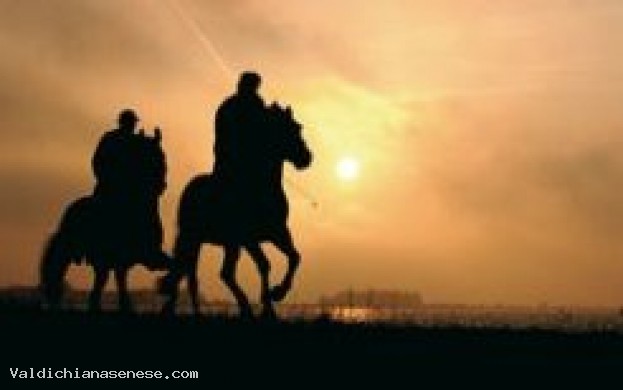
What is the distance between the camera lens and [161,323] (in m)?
16.4

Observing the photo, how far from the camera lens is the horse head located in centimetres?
2059

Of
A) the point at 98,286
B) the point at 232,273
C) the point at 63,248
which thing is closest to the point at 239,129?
the point at 232,273

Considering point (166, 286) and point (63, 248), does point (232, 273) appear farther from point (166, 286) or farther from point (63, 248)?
point (63, 248)

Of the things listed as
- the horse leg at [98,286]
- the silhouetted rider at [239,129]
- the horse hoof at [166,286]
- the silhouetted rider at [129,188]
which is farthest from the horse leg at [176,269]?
the silhouetted rider at [239,129]

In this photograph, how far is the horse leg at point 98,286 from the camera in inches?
869

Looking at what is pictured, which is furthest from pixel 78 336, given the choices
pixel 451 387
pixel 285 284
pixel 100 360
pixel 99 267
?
pixel 99 267

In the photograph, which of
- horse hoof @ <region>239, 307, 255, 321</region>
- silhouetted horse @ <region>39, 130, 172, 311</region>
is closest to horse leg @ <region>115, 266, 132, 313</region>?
silhouetted horse @ <region>39, 130, 172, 311</region>

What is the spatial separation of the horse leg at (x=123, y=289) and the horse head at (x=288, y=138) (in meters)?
3.76

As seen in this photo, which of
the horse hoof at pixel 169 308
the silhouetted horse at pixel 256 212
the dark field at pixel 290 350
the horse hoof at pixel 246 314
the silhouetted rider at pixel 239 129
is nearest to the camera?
the dark field at pixel 290 350

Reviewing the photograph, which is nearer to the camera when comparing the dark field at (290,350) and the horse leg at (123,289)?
the dark field at (290,350)

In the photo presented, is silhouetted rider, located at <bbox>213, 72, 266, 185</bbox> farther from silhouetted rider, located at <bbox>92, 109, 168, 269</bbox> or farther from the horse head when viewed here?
silhouetted rider, located at <bbox>92, 109, 168, 269</bbox>

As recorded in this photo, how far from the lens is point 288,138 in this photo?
20.6 metres

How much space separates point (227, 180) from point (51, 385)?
9608mm

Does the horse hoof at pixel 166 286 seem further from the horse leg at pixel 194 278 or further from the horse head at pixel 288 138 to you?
the horse head at pixel 288 138
